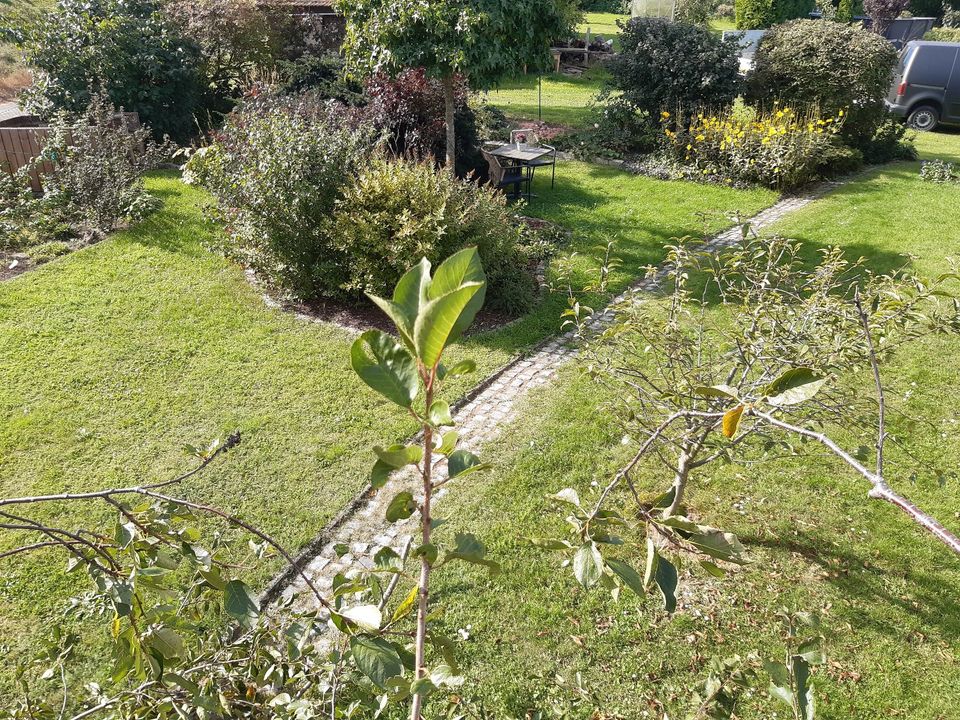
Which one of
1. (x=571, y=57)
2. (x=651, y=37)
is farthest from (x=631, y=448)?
(x=571, y=57)

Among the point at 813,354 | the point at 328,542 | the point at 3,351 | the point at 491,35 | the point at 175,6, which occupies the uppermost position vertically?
the point at 175,6

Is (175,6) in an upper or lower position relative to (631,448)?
upper

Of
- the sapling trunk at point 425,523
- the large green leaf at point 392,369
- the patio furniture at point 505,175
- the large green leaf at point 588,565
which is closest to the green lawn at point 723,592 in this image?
the sapling trunk at point 425,523

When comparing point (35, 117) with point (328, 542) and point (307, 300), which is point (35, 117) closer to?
point (307, 300)

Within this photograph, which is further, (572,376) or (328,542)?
(572,376)

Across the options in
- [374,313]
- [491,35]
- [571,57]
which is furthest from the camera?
[571,57]

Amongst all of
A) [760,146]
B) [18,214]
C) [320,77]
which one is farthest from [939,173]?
[18,214]

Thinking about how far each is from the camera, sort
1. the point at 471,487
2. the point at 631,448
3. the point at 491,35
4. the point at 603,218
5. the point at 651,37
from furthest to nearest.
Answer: the point at 651,37, the point at 603,218, the point at 491,35, the point at 631,448, the point at 471,487

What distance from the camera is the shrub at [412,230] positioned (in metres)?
6.54

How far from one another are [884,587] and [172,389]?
17.6 ft

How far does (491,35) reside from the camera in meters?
8.34

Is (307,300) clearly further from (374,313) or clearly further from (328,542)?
(328,542)

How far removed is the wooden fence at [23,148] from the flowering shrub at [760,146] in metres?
9.56

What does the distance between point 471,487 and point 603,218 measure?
20.6 feet
